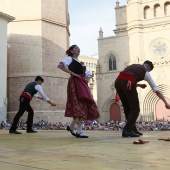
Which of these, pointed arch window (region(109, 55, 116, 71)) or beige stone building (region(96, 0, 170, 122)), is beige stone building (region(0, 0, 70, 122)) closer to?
beige stone building (region(96, 0, 170, 122))

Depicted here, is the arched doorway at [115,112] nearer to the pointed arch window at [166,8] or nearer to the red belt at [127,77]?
→ the pointed arch window at [166,8]

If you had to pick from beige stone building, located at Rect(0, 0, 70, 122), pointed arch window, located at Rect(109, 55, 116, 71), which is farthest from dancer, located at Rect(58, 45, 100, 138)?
pointed arch window, located at Rect(109, 55, 116, 71)

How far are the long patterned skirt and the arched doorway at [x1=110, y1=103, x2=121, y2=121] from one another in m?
26.3

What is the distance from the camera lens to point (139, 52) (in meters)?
30.2

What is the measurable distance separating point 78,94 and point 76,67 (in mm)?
511

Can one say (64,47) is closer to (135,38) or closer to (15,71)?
(15,71)

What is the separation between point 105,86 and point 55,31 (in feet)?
40.0

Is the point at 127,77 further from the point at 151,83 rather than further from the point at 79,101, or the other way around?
Result: the point at 79,101

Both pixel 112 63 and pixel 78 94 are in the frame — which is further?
pixel 112 63

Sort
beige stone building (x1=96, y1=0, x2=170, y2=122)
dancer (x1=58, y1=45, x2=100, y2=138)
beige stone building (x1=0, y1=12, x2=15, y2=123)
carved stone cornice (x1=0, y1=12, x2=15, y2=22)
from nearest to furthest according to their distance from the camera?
1. dancer (x1=58, y1=45, x2=100, y2=138)
2. beige stone building (x1=0, y1=12, x2=15, y2=123)
3. carved stone cornice (x1=0, y1=12, x2=15, y2=22)
4. beige stone building (x1=96, y1=0, x2=170, y2=122)

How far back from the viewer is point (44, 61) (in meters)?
20.5

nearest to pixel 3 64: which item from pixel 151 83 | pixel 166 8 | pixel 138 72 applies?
pixel 138 72

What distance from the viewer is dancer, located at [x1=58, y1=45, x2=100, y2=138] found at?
4.71 metres

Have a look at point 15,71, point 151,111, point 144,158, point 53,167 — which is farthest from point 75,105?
point 151,111
